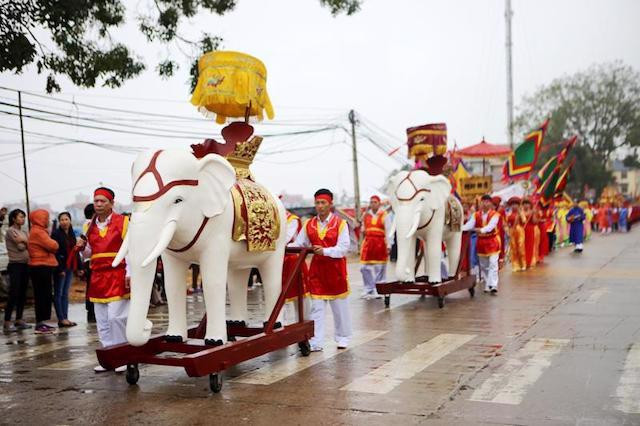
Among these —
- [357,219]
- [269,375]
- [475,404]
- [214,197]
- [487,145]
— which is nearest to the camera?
[475,404]

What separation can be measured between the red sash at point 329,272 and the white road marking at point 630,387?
3.05m

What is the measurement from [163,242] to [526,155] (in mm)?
18191

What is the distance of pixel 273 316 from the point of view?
7395 millimetres

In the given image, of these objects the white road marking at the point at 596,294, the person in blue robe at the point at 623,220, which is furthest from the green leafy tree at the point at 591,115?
the white road marking at the point at 596,294

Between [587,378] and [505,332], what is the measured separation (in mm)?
2657

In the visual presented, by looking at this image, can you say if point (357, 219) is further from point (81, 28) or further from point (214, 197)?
point (214, 197)

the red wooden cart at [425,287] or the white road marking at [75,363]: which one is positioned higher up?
the red wooden cart at [425,287]

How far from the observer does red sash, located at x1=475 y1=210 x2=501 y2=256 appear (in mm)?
13797

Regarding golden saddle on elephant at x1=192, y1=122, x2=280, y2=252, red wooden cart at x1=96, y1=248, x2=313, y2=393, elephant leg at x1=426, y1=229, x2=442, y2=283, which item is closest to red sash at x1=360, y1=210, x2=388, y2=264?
elephant leg at x1=426, y1=229, x2=442, y2=283

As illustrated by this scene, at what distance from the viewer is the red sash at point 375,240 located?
12.8m

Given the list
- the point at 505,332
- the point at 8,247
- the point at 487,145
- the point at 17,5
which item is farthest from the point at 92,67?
the point at 487,145

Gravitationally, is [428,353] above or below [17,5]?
below

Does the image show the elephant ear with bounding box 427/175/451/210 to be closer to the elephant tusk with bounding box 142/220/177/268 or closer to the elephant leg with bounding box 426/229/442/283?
the elephant leg with bounding box 426/229/442/283

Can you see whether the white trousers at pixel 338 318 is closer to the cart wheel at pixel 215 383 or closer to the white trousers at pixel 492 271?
the cart wheel at pixel 215 383
